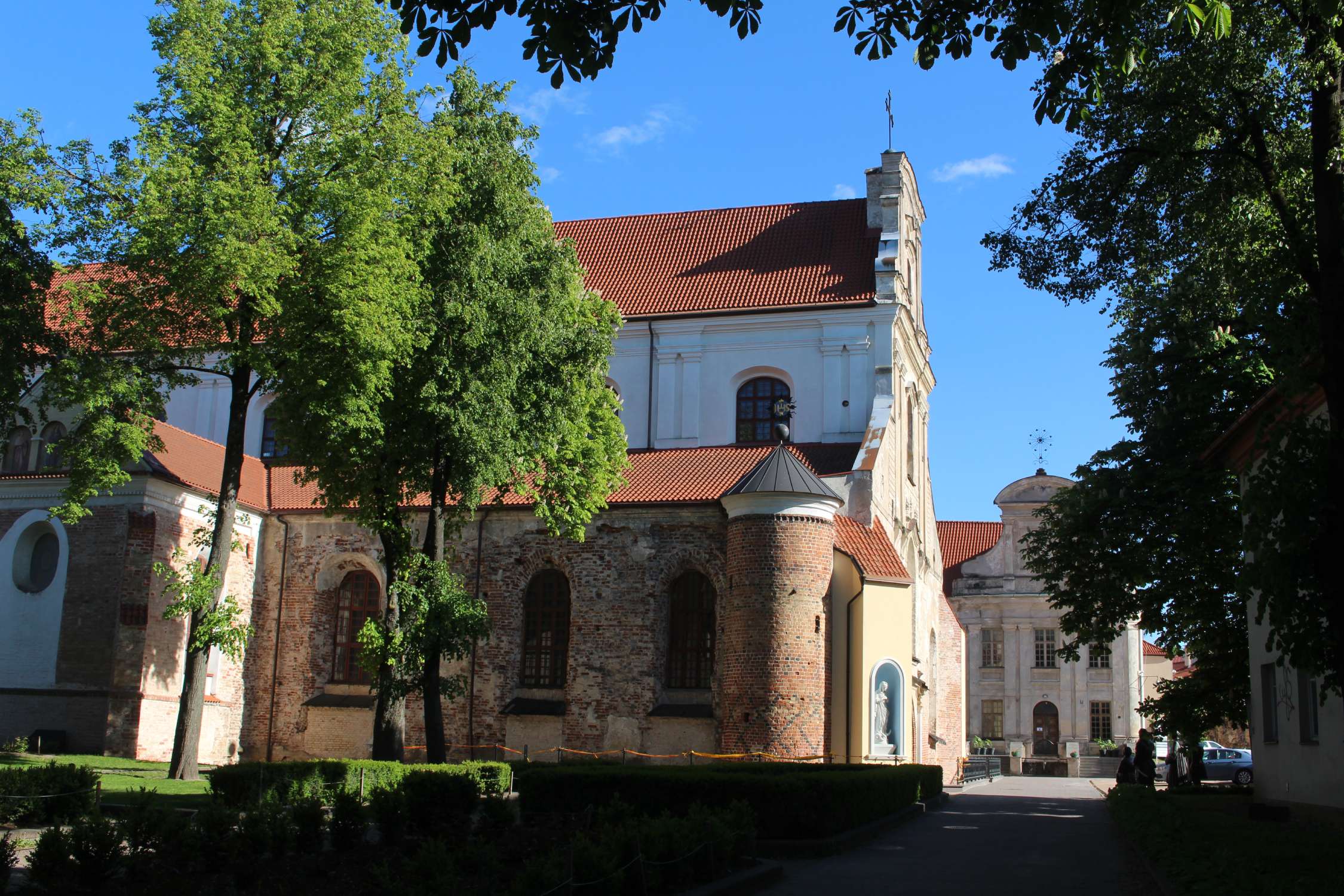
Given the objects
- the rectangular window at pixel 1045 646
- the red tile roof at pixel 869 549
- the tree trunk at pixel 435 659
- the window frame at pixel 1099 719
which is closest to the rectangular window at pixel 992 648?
the rectangular window at pixel 1045 646

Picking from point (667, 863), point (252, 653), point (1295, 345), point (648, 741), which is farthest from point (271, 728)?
point (1295, 345)

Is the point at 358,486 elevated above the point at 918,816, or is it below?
above

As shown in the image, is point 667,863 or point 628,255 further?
point 628,255

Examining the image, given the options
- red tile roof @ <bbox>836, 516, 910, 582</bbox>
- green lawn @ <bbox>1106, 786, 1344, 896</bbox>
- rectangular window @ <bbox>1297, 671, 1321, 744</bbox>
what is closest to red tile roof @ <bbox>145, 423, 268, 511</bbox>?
red tile roof @ <bbox>836, 516, 910, 582</bbox>

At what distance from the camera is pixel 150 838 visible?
11.8 m

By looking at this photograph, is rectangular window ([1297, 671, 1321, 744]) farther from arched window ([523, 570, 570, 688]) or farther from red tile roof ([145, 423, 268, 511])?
red tile roof ([145, 423, 268, 511])

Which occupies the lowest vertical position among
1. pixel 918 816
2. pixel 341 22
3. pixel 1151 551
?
pixel 918 816

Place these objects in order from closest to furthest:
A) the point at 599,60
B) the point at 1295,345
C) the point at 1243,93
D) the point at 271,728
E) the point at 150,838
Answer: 1. the point at 599,60
2. the point at 150,838
3. the point at 1295,345
4. the point at 1243,93
5. the point at 271,728

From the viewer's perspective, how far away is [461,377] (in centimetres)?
2178

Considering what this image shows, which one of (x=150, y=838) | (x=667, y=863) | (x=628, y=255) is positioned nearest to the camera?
(x=667, y=863)

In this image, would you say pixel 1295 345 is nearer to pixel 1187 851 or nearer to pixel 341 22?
pixel 1187 851

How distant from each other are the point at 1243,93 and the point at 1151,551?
9.90 meters

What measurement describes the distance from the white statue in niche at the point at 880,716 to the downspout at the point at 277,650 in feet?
45.5

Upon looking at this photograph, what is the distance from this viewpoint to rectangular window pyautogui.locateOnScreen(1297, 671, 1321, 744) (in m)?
17.5
